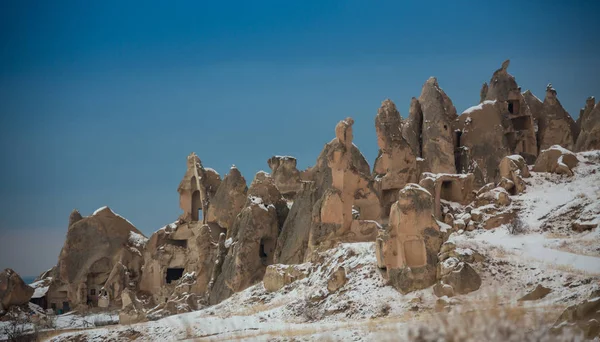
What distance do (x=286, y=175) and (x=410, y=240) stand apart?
2255 cm

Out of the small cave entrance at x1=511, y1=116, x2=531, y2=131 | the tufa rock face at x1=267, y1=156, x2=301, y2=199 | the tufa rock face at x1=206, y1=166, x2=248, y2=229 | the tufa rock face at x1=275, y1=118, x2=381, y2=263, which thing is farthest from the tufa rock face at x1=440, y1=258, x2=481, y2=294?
the small cave entrance at x1=511, y1=116, x2=531, y2=131

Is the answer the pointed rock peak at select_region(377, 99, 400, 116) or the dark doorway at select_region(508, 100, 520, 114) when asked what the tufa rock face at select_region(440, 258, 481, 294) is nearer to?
the pointed rock peak at select_region(377, 99, 400, 116)

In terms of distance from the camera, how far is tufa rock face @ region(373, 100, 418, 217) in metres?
42.6

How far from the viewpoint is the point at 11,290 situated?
48844 millimetres

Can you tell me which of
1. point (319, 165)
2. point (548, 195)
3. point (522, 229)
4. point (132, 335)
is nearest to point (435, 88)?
point (319, 165)

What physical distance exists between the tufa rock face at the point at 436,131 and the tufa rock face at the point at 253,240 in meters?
8.96

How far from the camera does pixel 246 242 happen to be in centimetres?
4041

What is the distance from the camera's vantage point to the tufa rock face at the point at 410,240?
27766 millimetres

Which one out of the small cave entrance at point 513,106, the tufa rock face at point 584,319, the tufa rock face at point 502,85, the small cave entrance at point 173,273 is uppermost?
the tufa rock face at point 502,85

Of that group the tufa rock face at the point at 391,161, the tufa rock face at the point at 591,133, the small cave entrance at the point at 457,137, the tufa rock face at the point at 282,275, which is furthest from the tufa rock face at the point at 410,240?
the small cave entrance at the point at 457,137

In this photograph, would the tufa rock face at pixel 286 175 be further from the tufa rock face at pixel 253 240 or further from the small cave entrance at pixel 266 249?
the small cave entrance at pixel 266 249

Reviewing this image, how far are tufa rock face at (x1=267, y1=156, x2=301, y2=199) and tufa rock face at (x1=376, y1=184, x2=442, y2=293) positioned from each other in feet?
68.8

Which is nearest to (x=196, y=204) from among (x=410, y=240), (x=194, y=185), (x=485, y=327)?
(x=194, y=185)

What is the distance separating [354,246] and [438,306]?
25.2 feet
